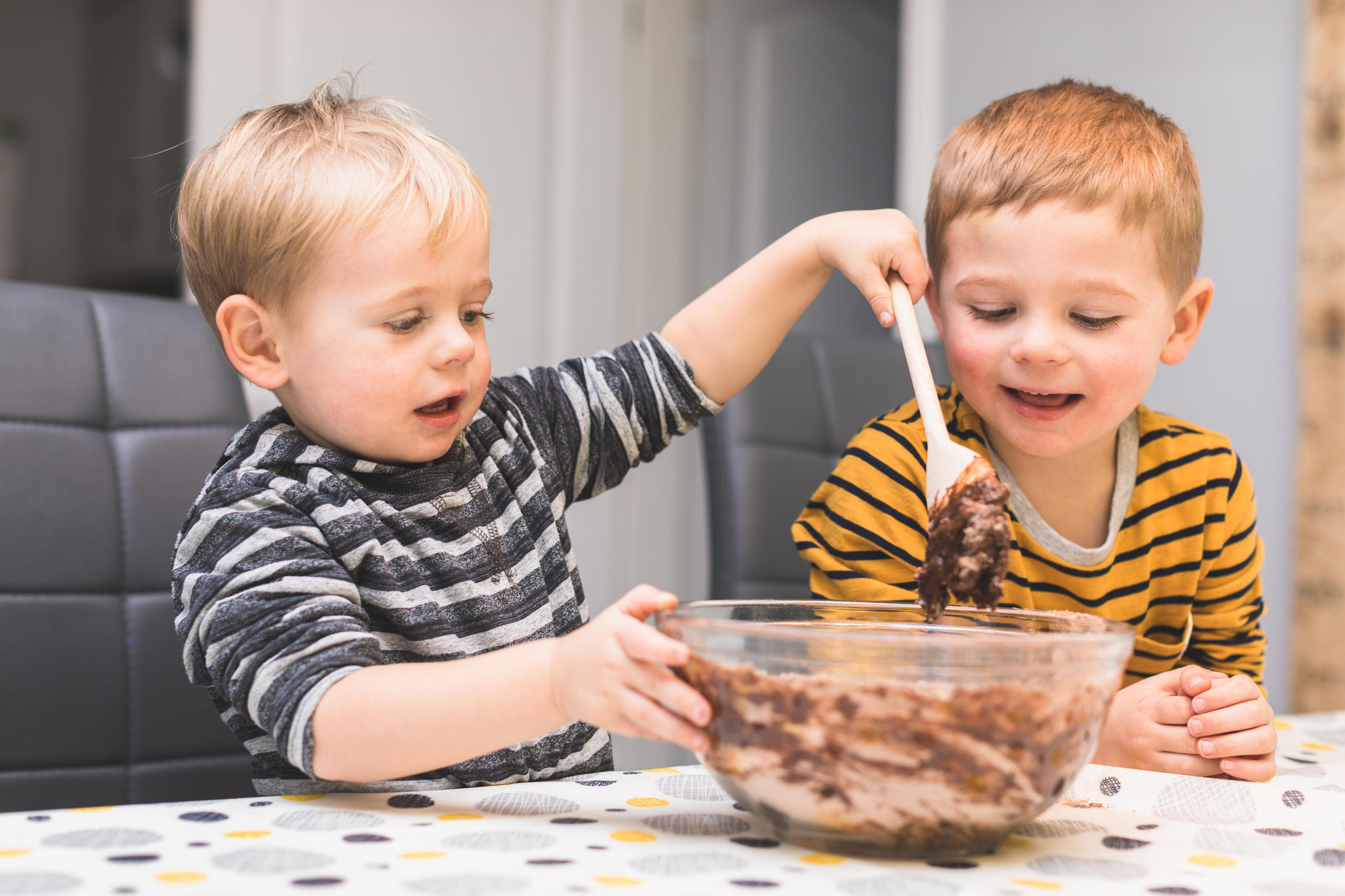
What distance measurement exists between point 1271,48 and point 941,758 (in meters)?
1.89

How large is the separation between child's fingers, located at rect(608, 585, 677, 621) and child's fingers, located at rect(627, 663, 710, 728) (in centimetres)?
3

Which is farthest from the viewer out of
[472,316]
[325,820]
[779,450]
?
[779,450]

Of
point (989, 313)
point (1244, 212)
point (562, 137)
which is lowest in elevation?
point (989, 313)

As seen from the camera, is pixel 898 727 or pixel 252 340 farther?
pixel 252 340

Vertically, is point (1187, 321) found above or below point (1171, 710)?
above

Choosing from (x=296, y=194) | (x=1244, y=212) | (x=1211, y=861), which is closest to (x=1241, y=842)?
(x=1211, y=861)

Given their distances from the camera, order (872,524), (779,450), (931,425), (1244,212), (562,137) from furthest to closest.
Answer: (562,137)
(1244,212)
(779,450)
(872,524)
(931,425)

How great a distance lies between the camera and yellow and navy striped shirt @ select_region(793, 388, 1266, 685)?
97 cm

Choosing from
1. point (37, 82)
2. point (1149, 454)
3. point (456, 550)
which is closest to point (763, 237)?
point (37, 82)

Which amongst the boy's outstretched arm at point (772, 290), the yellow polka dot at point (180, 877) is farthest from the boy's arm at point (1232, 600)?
the yellow polka dot at point (180, 877)

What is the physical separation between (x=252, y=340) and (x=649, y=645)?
459 millimetres

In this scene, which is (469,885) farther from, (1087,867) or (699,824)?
(1087,867)

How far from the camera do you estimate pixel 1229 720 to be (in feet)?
2.54

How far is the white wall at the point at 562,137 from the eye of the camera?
2.10 m
